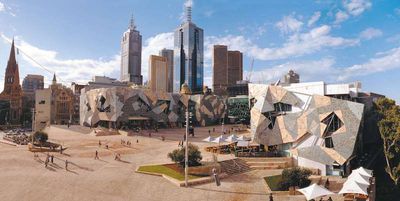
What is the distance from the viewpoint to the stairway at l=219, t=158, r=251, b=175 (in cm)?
3675

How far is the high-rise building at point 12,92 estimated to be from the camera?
127 m

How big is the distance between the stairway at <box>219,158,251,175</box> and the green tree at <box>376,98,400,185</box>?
658 inches

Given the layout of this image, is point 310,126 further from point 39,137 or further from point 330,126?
point 39,137

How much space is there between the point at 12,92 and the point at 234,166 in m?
121

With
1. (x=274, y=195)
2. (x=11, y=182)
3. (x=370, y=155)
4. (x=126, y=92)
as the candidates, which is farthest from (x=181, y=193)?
(x=126, y=92)

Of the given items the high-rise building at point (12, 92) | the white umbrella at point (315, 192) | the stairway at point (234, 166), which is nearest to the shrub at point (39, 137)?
the stairway at point (234, 166)

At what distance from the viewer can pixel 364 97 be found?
54500mm

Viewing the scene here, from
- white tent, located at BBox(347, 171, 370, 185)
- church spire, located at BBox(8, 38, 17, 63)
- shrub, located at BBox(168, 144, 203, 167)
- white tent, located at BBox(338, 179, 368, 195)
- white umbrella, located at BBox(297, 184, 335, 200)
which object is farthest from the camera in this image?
church spire, located at BBox(8, 38, 17, 63)

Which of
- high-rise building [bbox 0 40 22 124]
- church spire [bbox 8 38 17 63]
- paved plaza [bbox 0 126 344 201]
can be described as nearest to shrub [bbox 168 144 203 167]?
paved plaza [bbox 0 126 344 201]

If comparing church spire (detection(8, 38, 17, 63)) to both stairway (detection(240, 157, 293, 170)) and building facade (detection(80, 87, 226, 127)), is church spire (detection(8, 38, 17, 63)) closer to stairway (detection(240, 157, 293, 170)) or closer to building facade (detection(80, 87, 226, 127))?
building facade (detection(80, 87, 226, 127))

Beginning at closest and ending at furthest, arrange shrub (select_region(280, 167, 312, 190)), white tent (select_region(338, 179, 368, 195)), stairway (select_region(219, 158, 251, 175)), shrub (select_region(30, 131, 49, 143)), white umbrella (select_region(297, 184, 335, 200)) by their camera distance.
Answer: white umbrella (select_region(297, 184, 335, 200)) < white tent (select_region(338, 179, 368, 195)) < shrub (select_region(280, 167, 312, 190)) < stairway (select_region(219, 158, 251, 175)) < shrub (select_region(30, 131, 49, 143))

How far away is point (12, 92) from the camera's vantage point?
128375 mm

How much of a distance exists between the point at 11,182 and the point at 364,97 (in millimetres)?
53032

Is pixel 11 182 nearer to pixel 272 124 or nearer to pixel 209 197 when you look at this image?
pixel 209 197
